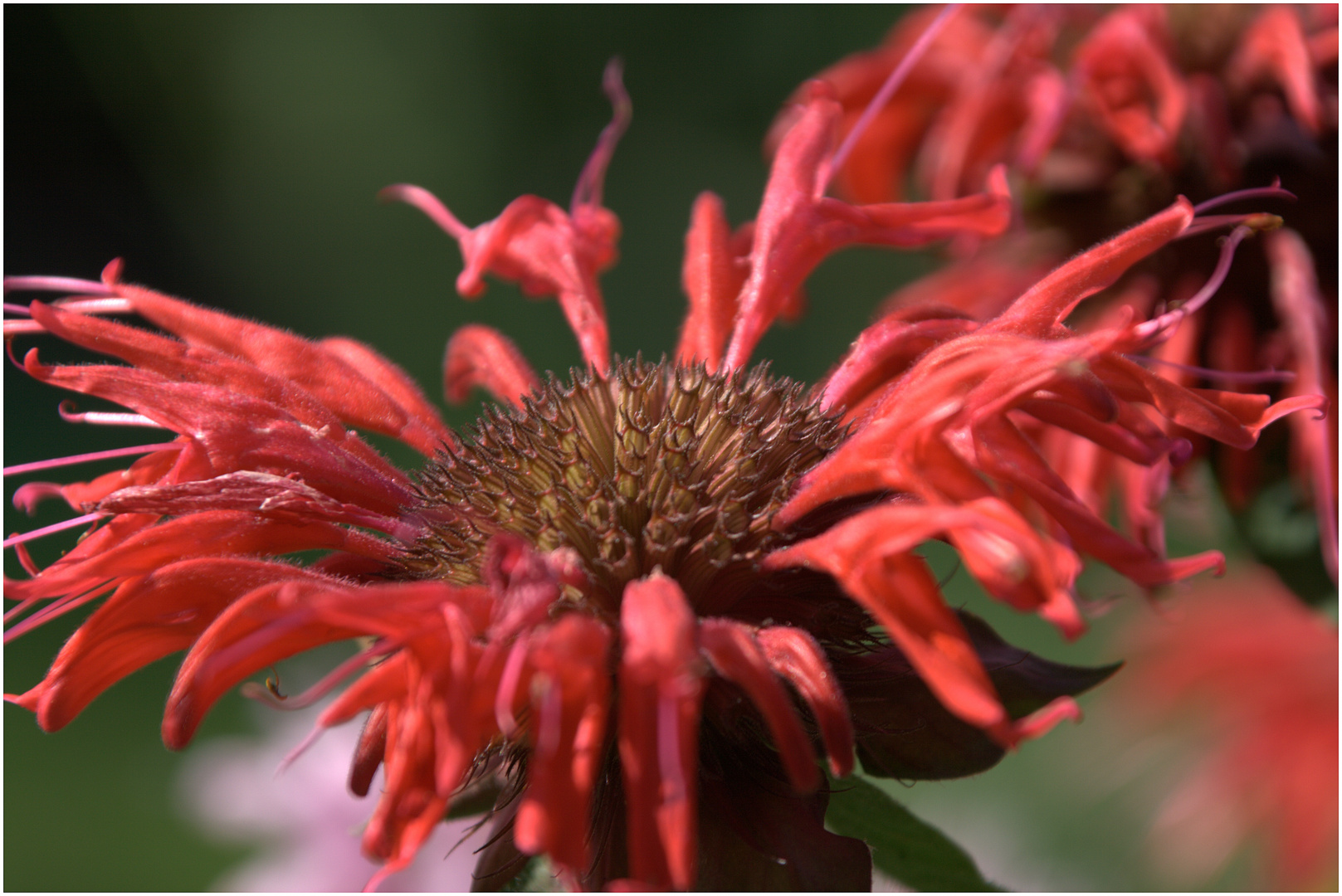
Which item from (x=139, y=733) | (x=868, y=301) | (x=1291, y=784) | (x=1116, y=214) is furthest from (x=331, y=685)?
(x=868, y=301)

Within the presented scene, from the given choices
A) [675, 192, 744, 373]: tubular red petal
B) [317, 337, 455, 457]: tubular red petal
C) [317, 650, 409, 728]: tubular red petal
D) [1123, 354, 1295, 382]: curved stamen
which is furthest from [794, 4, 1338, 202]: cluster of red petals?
[317, 650, 409, 728]: tubular red petal

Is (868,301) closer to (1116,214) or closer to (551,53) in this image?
(551,53)

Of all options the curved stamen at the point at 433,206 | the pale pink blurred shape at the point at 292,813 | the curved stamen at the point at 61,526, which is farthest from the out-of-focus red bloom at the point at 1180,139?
the pale pink blurred shape at the point at 292,813

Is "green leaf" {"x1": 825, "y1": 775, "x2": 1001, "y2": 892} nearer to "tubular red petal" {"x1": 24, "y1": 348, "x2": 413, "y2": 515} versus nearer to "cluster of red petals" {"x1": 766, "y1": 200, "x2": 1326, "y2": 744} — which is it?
"cluster of red petals" {"x1": 766, "y1": 200, "x2": 1326, "y2": 744}

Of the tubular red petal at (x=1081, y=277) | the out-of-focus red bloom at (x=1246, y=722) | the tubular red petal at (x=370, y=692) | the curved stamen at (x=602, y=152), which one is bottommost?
the out-of-focus red bloom at (x=1246, y=722)

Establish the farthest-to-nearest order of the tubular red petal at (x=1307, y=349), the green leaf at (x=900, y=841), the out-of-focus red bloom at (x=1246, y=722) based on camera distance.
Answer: the out-of-focus red bloom at (x=1246, y=722)
the tubular red petal at (x=1307, y=349)
the green leaf at (x=900, y=841)

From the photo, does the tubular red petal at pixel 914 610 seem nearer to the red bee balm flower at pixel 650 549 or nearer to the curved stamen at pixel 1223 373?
the red bee balm flower at pixel 650 549
